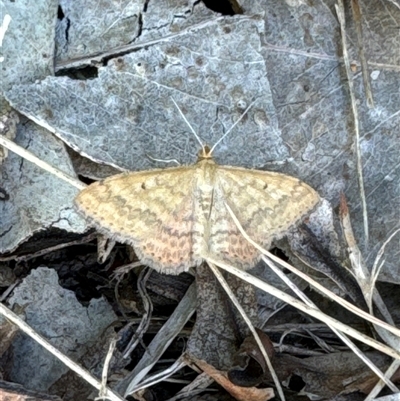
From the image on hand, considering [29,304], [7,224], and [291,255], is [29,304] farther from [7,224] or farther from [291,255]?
[291,255]

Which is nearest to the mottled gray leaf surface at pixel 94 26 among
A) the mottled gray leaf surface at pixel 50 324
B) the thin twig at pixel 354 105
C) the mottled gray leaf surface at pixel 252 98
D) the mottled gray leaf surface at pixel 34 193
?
the mottled gray leaf surface at pixel 252 98

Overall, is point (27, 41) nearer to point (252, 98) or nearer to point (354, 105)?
point (252, 98)

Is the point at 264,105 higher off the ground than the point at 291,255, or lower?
higher

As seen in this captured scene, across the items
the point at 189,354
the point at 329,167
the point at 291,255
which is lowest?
the point at 189,354

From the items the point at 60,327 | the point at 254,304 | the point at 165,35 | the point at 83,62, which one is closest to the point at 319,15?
the point at 165,35

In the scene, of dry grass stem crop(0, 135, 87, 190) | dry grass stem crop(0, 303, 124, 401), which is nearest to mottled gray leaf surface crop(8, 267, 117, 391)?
dry grass stem crop(0, 303, 124, 401)

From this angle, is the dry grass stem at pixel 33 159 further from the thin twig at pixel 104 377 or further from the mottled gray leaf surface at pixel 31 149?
the thin twig at pixel 104 377

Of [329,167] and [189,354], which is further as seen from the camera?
[329,167]
